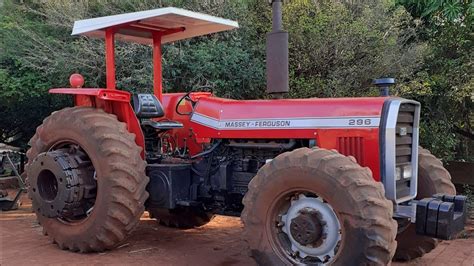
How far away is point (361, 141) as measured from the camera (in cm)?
469

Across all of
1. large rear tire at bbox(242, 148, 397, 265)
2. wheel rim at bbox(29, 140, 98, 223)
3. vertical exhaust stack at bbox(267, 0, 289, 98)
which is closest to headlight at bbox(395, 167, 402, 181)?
large rear tire at bbox(242, 148, 397, 265)

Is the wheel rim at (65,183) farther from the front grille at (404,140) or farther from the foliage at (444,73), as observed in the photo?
the foliage at (444,73)

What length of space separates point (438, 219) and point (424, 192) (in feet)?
3.44

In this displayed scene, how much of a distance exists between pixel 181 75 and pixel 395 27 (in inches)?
159

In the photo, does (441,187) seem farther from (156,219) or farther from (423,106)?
(423,106)

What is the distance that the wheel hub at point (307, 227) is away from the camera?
425 cm

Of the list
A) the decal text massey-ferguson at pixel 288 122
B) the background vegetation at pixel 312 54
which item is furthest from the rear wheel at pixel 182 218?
the background vegetation at pixel 312 54

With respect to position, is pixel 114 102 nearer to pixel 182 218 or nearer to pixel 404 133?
pixel 182 218

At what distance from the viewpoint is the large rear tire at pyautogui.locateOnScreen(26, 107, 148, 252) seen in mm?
5199

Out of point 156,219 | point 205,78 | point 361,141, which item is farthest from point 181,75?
point 361,141

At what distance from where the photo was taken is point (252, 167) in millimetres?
5406

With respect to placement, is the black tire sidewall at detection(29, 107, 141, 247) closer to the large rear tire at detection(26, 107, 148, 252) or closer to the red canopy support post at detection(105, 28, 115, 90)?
the large rear tire at detection(26, 107, 148, 252)

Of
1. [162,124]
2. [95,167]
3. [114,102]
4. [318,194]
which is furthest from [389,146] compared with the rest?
[114,102]

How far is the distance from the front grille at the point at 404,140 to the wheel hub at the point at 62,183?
301 cm
